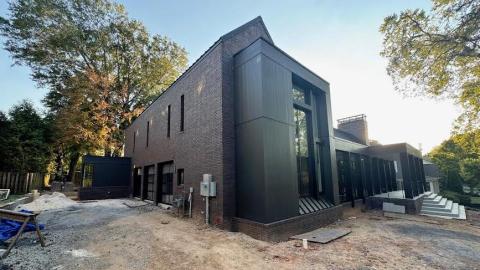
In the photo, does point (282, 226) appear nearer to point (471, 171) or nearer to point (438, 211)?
point (438, 211)

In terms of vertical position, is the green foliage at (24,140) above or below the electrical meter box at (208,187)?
above

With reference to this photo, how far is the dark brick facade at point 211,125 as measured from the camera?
7688mm

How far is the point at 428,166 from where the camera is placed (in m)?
22.8

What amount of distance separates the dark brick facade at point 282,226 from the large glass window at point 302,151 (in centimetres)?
106

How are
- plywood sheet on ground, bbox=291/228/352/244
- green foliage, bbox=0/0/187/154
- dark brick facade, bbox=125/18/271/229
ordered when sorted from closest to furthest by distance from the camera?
1. plywood sheet on ground, bbox=291/228/352/244
2. dark brick facade, bbox=125/18/271/229
3. green foliage, bbox=0/0/187/154

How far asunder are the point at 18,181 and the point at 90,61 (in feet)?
43.4

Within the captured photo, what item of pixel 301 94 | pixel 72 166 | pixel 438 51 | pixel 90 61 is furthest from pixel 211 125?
pixel 72 166

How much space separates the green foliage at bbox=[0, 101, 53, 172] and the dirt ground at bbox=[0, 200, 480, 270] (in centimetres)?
1517

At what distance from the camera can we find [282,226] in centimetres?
660

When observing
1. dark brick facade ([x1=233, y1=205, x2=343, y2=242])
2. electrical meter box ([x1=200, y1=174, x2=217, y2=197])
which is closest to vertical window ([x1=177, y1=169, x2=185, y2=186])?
electrical meter box ([x1=200, y1=174, x2=217, y2=197])

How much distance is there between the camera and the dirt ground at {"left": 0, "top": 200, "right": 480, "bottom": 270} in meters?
4.67

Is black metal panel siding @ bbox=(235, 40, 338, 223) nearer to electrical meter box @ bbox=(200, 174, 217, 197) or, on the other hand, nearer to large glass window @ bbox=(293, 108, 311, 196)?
electrical meter box @ bbox=(200, 174, 217, 197)

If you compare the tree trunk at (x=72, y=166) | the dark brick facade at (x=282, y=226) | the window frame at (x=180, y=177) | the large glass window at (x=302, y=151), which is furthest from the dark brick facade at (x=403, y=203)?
the tree trunk at (x=72, y=166)

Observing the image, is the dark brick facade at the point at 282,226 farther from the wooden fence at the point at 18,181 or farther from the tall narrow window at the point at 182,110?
the wooden fence at the point at 18,181
